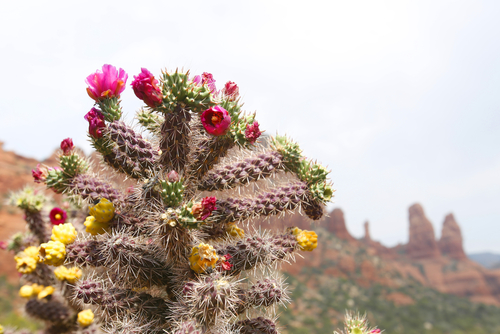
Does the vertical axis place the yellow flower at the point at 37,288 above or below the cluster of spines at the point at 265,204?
below

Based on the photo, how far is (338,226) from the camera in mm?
44406

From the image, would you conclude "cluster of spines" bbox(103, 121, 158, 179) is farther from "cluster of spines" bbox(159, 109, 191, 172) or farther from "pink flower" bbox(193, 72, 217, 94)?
"pink flower" bbox(193, 72, 217, 94)

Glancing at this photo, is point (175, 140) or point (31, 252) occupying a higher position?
point (175, 140)

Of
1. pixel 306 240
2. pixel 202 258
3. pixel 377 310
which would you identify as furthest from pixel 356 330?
pixel 377 310

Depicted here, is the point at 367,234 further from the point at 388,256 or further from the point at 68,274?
the point at 68,274

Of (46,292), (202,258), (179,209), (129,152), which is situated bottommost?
(46,292)

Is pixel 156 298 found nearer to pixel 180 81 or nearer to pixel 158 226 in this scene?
pixel 158 226

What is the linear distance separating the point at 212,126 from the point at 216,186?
21.1 inches

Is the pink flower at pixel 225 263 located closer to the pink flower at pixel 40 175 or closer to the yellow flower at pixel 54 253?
the yellow flower at pixel 54 253

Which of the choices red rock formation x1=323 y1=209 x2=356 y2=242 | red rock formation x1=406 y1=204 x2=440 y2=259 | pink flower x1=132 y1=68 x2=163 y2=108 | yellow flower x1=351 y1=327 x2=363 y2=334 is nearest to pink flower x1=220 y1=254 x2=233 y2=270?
yellow flower x1=351 y1=327 x2=363 y2=334

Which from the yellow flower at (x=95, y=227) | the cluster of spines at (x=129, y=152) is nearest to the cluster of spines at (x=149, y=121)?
the cluster of spines at (x=129, y=152)

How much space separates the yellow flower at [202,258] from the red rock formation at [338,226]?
43460mm

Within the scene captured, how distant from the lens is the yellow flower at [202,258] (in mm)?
1922

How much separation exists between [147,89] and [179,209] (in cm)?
75
